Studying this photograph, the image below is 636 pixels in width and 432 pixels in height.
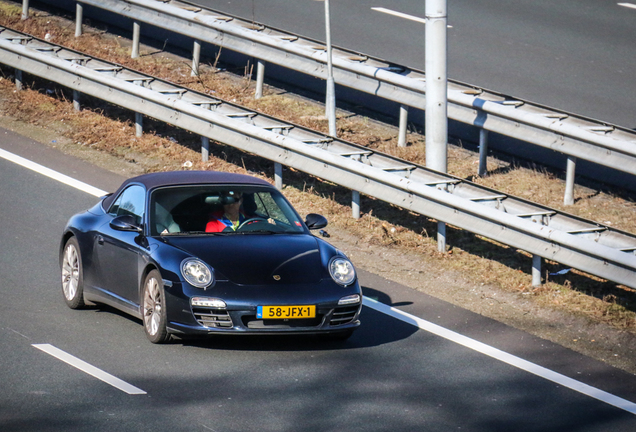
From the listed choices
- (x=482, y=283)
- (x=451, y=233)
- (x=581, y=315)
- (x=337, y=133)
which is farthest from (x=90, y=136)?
(x=581, y=315)

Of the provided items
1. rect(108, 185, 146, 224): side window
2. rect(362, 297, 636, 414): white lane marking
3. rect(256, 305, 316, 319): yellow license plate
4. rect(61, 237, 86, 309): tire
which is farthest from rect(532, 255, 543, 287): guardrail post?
rect(61, 237, 86, 309): tire

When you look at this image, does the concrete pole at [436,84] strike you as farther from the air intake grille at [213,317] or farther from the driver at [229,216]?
the air intake grille at [213,317]

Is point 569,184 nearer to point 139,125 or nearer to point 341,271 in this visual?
point 341,271

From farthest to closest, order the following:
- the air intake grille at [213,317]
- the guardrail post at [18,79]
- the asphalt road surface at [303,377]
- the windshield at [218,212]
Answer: the guardrail post at [18,79] → the windshield at [218,212] → the air intake grille at [213,317] → the asphalt road surface at [303,377]

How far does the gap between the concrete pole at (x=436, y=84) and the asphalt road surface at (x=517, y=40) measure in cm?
377

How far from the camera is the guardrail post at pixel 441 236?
1152 centimetres

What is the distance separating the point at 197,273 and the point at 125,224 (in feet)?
3.46

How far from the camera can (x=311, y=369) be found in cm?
809

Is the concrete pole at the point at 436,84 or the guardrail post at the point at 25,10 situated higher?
the concrete pole at the point at 436,84

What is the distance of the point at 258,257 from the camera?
852 cm

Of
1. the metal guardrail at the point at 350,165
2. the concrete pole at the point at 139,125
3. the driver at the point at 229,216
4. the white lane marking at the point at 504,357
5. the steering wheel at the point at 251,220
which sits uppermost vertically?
the driver at the point at 229,216

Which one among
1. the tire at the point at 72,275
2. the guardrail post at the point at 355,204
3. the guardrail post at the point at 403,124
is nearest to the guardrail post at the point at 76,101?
the guardrail post at the point at 403,124

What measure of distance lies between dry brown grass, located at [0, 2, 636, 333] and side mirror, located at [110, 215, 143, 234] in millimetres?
3648

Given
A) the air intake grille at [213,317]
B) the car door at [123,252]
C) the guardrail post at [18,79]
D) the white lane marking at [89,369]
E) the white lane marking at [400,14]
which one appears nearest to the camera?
the white lane marking at [89,369]
